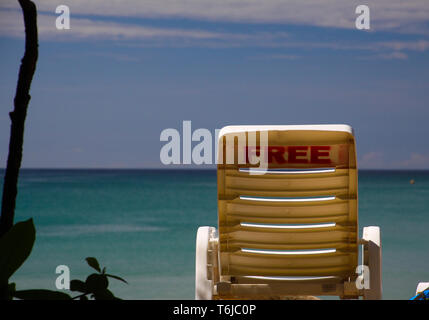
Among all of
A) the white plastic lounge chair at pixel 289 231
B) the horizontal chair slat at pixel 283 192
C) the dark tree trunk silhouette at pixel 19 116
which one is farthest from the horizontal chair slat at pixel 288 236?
the dark tree trunk silhouette at pixel 19 116

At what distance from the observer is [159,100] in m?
40.5

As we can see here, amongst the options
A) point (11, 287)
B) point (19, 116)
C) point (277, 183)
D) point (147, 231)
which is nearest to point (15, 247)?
point (11, 287)

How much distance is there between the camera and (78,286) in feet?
2.05

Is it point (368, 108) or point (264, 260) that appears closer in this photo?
point (264, 260)

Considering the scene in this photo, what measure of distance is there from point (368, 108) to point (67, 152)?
17.7 meters

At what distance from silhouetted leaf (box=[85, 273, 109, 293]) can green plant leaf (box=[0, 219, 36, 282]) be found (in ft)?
0.31

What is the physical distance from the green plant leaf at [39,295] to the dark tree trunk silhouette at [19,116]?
137mm

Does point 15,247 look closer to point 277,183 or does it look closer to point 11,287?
point 11,287

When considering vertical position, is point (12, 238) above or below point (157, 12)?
below

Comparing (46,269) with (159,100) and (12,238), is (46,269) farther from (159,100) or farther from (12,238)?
(159,100)

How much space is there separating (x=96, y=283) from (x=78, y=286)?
0.02 meters

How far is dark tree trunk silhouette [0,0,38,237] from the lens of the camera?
69cm

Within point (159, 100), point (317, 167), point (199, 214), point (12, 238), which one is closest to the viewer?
point (12, 238)
